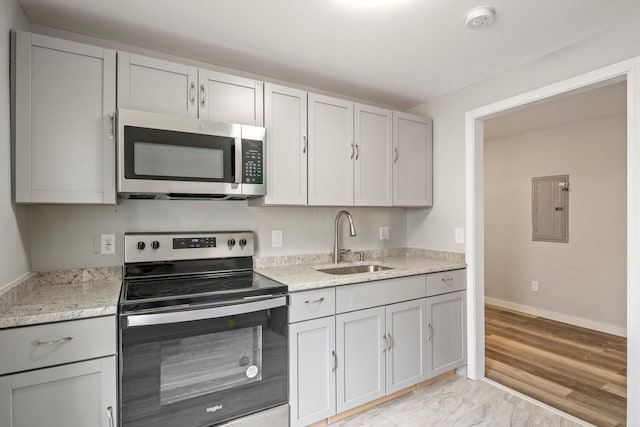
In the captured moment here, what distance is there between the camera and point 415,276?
236cm

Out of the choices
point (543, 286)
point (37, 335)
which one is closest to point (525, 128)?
point (543, 286)

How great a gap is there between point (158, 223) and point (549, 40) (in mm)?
2598

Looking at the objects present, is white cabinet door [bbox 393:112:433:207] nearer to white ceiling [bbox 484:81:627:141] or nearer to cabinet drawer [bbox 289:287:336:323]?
white ceiling [bbox 484:81:627:141]

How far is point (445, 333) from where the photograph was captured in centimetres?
253

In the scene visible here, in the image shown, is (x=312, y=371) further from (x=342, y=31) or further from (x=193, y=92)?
(x=342, y=31)

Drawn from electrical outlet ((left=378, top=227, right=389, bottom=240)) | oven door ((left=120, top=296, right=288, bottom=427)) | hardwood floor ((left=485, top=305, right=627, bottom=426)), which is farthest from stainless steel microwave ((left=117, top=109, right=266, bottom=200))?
hardwood floor ((left=485, top=305, right=627, bottom=426))

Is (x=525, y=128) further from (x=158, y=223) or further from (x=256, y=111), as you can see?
(x=158, y=223)

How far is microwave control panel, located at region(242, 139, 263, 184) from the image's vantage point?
2.00 metres

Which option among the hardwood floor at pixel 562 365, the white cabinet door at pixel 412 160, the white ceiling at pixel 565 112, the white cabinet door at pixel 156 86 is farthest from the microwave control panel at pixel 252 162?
the hardwood floor at pixel 562 365

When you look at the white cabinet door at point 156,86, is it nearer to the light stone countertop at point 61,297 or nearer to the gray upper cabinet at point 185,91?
the gray upper cabinet at point 185,91

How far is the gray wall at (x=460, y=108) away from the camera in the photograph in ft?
6.29

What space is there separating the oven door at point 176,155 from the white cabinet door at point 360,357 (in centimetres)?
108

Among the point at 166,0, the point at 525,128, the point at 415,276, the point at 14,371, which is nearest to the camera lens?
the point at 14,371

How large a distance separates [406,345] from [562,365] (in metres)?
1.58
